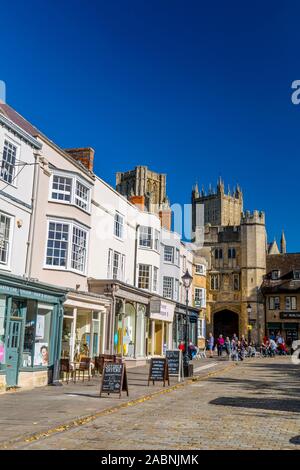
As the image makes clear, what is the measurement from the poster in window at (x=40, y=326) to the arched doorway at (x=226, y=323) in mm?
43060

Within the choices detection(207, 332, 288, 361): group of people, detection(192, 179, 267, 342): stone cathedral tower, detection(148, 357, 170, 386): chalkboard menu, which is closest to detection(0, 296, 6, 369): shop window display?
detection(148, 357, 170, 386): chalkboard menu

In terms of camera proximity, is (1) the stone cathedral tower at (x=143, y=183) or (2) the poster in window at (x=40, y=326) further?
(1) the stone cathedral tower at (x=143, y=183)

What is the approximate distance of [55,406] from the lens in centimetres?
1223

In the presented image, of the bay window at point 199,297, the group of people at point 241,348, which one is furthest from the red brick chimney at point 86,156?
the bay window at point 199,297

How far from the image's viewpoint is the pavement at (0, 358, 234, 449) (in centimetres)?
892

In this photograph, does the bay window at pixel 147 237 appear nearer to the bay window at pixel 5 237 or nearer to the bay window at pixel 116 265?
the bay window at pixel 116 265

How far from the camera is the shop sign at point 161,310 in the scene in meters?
29.6

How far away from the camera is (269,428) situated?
9.59 metres

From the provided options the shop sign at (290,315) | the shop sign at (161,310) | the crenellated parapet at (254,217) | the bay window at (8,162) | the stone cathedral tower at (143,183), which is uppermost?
the stone cathedral tower at (143,183)

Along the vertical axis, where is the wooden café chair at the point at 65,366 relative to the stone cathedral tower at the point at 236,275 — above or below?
below

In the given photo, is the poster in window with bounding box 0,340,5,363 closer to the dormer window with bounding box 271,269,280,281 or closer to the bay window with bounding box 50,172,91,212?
the bay window with bounding box 50,172,91,212

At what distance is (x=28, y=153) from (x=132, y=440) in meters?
12.8

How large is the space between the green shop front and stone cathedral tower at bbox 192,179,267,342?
1599 inches
